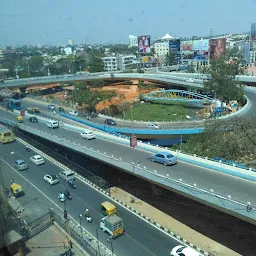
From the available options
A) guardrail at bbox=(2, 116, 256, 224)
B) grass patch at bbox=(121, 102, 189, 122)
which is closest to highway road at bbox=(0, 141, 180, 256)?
guardrail at bbox=(2, 116, 256, 224)

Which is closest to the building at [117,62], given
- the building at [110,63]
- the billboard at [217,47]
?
the building at [110,63]

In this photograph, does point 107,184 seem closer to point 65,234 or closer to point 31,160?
point 31,160

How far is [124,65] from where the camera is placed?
58781 millimetres

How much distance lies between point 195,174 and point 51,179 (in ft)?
18.5

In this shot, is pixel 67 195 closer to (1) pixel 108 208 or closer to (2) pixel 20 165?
(1) pixel 108 208

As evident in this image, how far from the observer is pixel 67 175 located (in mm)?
11797

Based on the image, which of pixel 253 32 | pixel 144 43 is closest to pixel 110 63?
pixel 144 43

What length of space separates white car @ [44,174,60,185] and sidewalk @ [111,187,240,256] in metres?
2.40

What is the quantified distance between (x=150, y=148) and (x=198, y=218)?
11.9 ft

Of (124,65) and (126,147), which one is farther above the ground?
(124,65)

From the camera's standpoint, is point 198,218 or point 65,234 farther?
point 198,218

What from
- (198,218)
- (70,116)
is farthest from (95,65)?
(198,218)

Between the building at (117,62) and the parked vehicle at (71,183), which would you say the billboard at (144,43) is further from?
the parked vehicle at (71,183)

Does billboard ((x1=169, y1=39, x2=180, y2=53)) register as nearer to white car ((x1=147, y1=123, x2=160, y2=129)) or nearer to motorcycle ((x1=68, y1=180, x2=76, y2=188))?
white car ((x1=147, y1=123, x2=160, y2=129))
